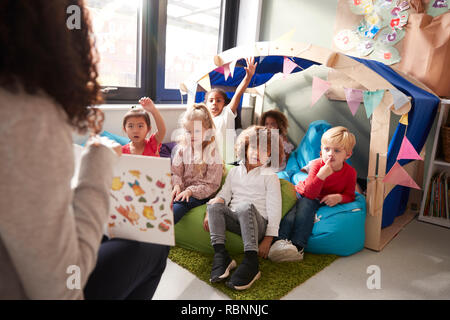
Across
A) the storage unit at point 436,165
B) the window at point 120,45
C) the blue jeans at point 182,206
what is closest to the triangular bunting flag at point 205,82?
the window at point 120,45

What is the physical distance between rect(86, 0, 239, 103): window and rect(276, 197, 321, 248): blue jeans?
1373mm

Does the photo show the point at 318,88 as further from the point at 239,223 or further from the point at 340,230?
the point at 239,223

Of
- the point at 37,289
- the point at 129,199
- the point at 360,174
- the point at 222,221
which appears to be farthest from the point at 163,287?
the point at 360,174

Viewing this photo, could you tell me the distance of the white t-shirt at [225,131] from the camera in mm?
2280

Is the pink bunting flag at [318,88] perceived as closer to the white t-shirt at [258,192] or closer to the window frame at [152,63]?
the white t-shirt at [258,192]

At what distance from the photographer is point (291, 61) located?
230cm

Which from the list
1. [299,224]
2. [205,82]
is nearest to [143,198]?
[299,224]

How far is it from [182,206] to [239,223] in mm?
317

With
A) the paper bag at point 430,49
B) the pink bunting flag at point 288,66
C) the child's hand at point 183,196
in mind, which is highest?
the paper bag at point 430,49

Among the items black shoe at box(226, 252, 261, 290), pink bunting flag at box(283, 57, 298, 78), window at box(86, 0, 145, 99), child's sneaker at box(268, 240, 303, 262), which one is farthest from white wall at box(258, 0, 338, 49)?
black shoe at box(226, 252, 261, 290)

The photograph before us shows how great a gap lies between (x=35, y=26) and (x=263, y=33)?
3023 millimetres

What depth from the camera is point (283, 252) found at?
5.30 feet

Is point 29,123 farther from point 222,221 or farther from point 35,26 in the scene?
point 222,221

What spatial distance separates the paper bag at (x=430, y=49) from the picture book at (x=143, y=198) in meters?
2.29
